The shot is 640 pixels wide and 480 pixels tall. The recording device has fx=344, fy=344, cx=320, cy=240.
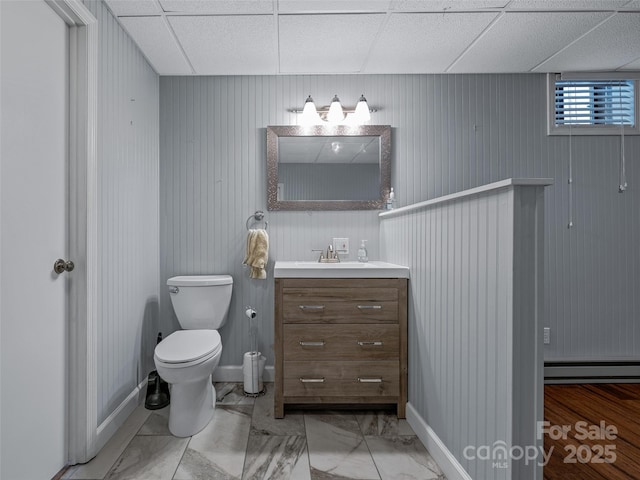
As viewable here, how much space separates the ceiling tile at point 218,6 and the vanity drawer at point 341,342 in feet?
5.46

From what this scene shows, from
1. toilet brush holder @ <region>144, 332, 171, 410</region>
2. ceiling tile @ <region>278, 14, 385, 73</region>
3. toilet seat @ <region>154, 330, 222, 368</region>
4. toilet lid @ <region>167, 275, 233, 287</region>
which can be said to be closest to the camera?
toilet seat @ <region>154, 330, 222, 368</region>

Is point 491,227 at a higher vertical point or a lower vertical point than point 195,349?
higher

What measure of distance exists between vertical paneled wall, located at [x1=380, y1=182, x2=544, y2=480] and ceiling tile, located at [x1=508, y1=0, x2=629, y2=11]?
3.91 ft

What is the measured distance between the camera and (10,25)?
3.94ft

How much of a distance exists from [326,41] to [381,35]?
321mm

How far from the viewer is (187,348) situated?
176 cm

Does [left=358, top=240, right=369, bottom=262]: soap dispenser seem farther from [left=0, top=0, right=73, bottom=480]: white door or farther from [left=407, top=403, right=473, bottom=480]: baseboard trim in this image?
[left=0, top=0, right=73, bottom=480]: white door

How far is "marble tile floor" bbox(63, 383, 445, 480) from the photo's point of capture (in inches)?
57.3

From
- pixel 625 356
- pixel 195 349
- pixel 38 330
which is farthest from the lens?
pixel 625 356

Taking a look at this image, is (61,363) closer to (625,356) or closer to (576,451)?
(576,451)

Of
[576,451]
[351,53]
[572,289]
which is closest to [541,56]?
[351,53]

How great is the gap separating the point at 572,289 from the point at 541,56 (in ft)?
5.29

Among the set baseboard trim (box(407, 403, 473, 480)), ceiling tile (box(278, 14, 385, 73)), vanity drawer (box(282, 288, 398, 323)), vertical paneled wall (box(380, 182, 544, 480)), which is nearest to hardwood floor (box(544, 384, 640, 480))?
baseboard trim (box(407, 403, 473, 480))

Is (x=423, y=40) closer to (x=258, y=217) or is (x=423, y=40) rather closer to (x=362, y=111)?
(x=362, y=111)
